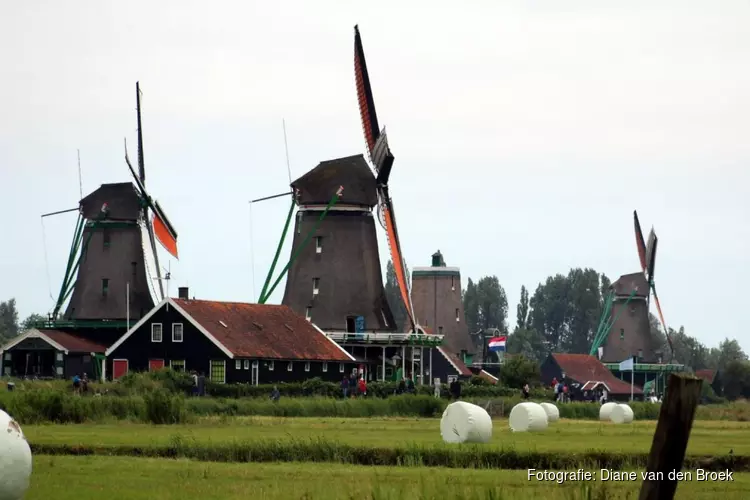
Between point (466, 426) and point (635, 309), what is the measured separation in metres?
84.5

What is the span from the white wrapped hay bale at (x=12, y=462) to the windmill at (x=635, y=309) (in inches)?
3790

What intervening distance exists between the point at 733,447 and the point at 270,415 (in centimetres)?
2040

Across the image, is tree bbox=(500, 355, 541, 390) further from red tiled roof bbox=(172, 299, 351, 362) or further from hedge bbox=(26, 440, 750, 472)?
hedge bbox=(26, 440, 750, 472)

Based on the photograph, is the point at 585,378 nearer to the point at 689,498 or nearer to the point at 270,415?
the point at 270,415

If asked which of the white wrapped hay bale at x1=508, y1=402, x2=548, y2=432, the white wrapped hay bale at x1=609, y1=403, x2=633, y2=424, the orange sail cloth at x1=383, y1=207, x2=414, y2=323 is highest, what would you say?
Answer: the orange sail cloth at x1=383, y1=207, x2=414, y2=323

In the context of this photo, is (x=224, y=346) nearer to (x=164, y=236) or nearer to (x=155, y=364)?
(x=155, y=364)

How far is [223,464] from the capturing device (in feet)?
78.6

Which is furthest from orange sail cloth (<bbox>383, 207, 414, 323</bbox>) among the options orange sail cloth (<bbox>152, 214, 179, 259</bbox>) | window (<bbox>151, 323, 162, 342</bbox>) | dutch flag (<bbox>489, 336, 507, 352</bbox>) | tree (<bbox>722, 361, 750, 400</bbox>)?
tree (<bbox>722, 361, 750, 400</bbox>)

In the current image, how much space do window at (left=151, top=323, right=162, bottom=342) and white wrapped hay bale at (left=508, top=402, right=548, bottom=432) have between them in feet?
89.6

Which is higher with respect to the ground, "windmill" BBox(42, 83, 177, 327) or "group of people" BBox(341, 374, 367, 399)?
"windmill" BBox(42, 83, 177, 327)

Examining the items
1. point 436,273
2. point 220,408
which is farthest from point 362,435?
point 436,273

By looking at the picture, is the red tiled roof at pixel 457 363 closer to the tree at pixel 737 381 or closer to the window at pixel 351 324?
the window at pixel 351 324

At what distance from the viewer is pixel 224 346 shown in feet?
193

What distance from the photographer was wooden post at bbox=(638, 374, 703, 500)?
12.7 meters
